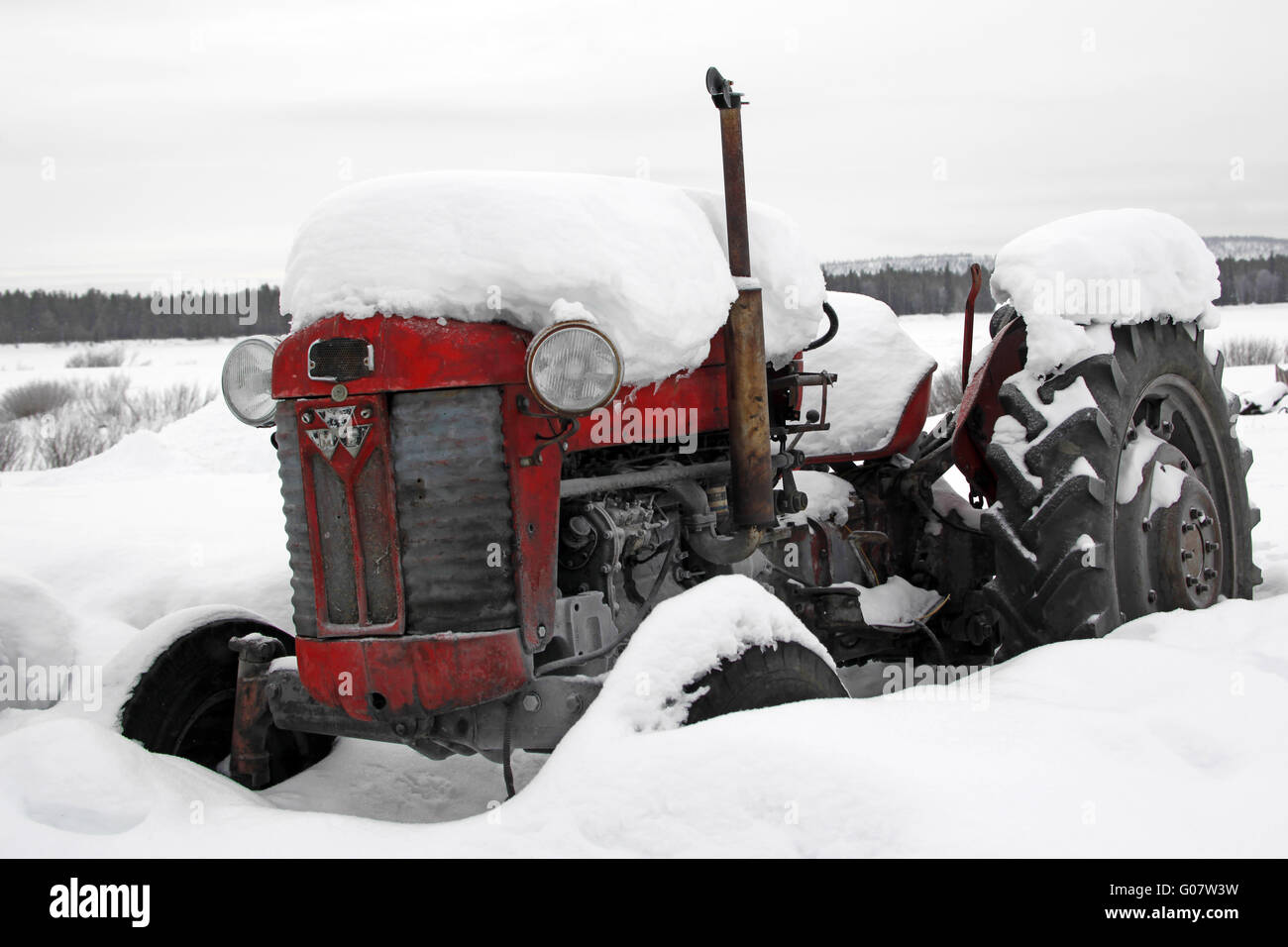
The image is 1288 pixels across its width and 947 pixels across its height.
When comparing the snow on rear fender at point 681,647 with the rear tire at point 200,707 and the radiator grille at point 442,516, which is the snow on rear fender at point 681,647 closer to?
the radiator grille at point 442,516

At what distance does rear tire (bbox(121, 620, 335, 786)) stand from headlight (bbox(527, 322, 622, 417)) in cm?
161

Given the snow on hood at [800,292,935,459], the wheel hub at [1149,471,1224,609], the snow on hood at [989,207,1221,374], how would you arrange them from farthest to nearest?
1. the snow on hood at [800,292,935,459]
2. the wheel hub at [1149,471,1224,609]
3. the snow on hood at [989,207,1221,374]

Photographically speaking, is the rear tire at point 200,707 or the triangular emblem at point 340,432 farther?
the rear tire at point 200,707

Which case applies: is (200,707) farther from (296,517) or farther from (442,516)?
(442,516)

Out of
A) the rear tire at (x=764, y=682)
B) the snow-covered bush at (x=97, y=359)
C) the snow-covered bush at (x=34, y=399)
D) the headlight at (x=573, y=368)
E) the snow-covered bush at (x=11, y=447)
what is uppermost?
the snow-covered bush at (x=97, y=359)

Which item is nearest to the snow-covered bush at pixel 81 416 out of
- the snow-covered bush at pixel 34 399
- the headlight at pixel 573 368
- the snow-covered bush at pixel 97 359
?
the snow-covered bush at pixel 34 399

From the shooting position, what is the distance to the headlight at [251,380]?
11.2ft

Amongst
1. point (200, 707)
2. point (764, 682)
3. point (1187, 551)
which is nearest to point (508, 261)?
point (764, 682)

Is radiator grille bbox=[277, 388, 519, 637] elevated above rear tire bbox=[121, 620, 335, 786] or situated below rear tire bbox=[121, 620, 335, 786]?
above

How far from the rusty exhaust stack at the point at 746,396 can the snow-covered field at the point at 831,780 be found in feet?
2.05

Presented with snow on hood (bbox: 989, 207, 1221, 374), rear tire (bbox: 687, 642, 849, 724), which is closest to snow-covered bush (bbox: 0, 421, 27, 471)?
snow on hood (bbox: 989, 207, 1221, 374)

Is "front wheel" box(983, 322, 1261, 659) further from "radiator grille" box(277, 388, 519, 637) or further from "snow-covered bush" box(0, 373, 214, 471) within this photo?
"snow-covered bush" box(0, 373, 214, 471)

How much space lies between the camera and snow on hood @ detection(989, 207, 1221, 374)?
164 inches

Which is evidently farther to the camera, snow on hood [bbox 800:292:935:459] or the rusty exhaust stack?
snow on hood [bbox 800:292:935:459]
